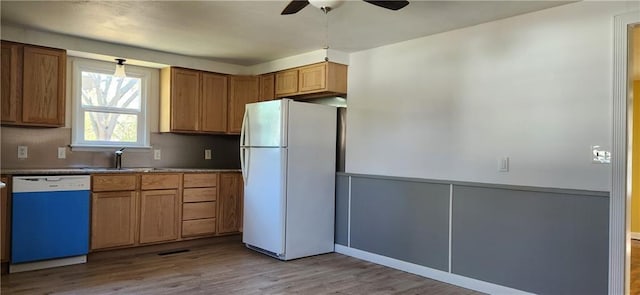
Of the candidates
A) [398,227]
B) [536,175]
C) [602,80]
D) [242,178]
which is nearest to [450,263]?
[398,227]

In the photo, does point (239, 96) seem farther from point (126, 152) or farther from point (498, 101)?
point (498, 101)

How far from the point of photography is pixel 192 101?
4.84 meters

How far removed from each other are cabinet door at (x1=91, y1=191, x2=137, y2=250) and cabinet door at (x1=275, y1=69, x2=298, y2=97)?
1811mm

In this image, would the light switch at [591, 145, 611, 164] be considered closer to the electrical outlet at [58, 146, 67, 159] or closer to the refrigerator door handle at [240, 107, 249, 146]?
the refrigerator door handle at [240, 107, 249, 146]

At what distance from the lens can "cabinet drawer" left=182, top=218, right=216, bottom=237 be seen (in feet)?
14.8

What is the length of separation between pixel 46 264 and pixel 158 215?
39.3 inches

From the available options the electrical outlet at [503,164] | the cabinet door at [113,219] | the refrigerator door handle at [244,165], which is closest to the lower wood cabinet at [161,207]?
the cabinet door at [113,219]

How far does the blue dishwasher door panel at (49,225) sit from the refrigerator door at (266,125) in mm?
1547

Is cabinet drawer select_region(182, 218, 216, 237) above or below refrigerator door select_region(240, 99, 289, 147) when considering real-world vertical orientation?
below

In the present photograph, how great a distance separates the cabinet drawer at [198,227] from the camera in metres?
4.52

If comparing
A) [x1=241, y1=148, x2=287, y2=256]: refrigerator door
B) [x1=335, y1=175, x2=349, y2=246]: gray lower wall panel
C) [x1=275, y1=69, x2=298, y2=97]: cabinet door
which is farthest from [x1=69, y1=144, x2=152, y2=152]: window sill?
[x1=335, y1=175, x2=349, y2=246]: gray lower wall panel

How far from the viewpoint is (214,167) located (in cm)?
538

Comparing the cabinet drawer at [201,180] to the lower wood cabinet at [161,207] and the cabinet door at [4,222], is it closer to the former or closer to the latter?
the lower wood cabinet at [161,207]

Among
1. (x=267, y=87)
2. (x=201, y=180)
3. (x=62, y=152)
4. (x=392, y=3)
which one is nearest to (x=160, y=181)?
(x=201, y=180)
